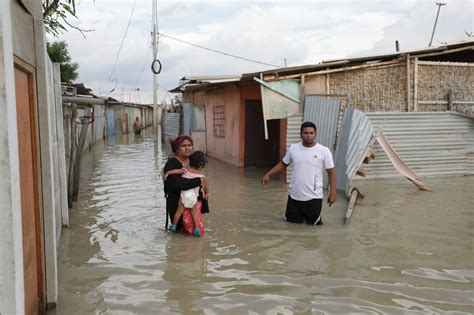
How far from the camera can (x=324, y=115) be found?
34.7 ft

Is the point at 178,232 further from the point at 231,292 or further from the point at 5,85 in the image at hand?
the point at 5,85

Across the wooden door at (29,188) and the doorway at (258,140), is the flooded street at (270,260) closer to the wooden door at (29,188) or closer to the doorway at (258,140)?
the wooden door at (29,188)

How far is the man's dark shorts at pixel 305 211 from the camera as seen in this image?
6797 mm

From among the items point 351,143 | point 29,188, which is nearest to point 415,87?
point 351,143

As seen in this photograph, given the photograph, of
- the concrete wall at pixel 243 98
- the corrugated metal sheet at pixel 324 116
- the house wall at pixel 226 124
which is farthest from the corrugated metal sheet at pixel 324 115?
the house wall at pixel 226 124

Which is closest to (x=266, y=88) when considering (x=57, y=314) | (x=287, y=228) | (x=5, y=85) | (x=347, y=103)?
(x=347, y=103)

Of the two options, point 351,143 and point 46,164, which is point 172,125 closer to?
point 351,143

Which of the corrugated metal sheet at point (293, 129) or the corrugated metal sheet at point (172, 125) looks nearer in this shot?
the corrugated metal sheet at point (293, 129)

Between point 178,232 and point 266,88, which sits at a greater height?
point 266,88

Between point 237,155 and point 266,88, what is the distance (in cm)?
385

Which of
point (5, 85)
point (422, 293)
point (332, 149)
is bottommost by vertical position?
point (422, 293)

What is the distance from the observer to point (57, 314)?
4.00 meters

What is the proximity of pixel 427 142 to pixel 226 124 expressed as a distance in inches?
259

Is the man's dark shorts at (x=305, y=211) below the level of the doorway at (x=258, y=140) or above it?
below
